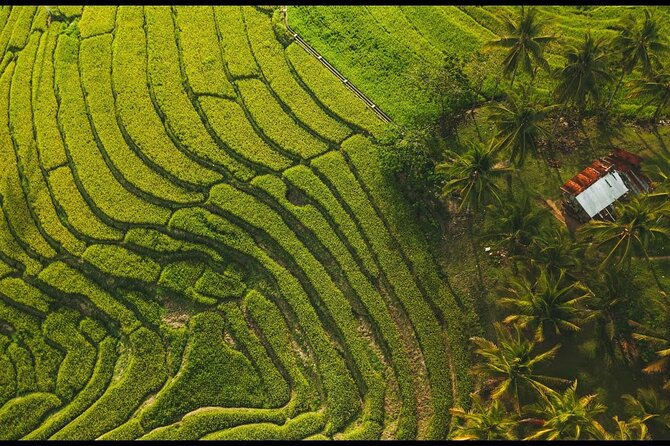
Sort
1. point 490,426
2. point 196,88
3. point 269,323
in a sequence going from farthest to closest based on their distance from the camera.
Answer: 1. point 196,88
2. point 269,323
3. point 490,426

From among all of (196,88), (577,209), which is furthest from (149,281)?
(577,209)

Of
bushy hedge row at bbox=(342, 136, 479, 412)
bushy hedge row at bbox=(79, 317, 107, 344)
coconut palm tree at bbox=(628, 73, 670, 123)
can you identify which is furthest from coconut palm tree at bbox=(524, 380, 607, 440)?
bushy hedge row at bbox=(79, 317, 107, 344)

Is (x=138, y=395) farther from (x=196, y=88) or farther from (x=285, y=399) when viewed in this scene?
(x=196, y=88)

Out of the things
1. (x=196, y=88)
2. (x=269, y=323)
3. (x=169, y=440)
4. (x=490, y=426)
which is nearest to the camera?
(x=490, y=426)

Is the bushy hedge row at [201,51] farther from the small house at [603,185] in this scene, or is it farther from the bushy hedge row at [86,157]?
the small house at [603,185]

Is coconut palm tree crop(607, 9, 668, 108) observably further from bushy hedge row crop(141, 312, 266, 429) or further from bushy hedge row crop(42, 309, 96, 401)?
bushy hedge row crop(42, 309, 96, 401)

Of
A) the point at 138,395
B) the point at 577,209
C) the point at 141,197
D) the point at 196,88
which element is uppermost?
the point at 196,88

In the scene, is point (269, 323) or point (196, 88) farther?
point (196, 88)
